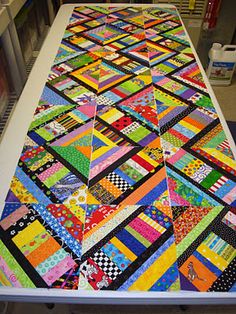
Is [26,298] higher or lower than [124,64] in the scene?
lower

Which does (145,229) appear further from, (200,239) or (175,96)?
(175,96)

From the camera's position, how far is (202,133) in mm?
1086

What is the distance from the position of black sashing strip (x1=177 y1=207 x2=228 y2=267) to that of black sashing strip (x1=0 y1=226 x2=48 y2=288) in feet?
1.18

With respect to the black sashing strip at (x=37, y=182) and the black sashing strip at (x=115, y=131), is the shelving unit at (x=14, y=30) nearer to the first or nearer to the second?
the black sashing strip at (x=115, y=131)

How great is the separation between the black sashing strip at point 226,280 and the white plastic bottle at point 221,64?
6.63 ft

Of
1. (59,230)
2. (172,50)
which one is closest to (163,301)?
(59,230)

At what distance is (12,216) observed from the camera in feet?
2.69

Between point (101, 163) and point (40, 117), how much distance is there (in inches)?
14.5

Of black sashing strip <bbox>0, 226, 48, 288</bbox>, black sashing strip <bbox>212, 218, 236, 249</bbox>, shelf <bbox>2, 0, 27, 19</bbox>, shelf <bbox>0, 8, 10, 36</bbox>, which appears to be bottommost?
black sashing strip <bbox>0, 226, 48, 288</bbox>

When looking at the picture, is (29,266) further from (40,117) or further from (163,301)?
(40,117)

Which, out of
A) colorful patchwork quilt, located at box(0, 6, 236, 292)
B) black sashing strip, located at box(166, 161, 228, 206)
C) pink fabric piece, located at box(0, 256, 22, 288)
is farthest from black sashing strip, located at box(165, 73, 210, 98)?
pink fabric piece, located at box(0, 256, 22, 288)

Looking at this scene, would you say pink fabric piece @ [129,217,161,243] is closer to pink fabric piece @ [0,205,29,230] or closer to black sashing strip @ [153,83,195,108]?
pink fabric piece @ [0,205,29,230]

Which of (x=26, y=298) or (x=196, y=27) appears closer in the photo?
(x=26, y=298)

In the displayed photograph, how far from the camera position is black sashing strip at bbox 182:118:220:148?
3.43 feet
